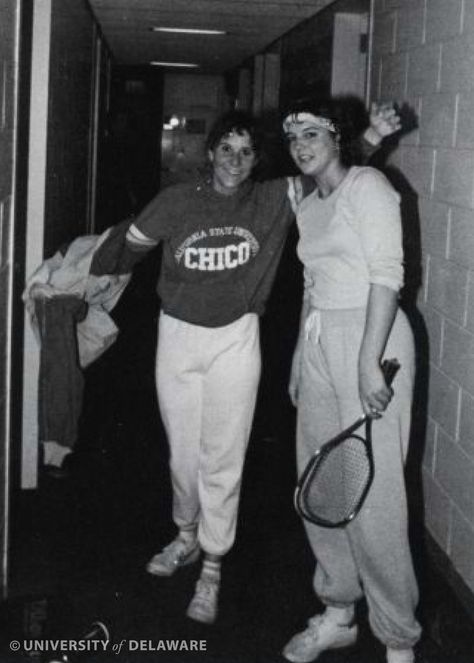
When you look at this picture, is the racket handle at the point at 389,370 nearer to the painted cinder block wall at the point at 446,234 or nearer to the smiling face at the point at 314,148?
the smiling face at the point at 314,148

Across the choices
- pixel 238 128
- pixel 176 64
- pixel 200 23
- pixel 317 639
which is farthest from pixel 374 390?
pixel 176 64

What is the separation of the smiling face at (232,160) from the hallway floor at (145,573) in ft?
4.34

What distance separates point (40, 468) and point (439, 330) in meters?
1.82

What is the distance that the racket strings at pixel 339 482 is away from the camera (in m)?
2.28

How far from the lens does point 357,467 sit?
231cm

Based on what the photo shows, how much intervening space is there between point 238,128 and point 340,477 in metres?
1.10

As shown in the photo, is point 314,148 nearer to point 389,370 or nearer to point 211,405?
point 389,370

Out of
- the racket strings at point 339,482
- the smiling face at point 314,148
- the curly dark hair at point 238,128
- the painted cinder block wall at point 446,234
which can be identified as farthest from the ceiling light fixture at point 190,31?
the racket strings at point 339,482

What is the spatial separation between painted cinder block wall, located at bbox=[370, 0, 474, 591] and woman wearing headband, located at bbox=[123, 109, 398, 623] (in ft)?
2.00

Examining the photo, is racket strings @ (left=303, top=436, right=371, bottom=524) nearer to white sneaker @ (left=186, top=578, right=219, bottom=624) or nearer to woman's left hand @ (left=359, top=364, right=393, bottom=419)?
woman's left hand @ (left=359, top=364, right=393, bottom=419)

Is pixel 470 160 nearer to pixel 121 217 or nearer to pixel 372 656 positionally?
pixel 372 656

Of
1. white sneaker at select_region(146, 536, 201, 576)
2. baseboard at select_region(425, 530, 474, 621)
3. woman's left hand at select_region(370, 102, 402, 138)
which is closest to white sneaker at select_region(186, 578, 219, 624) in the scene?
white sneaker at select_region(146, 536, 201, 576)

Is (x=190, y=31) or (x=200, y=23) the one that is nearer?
(x=200, y=23)

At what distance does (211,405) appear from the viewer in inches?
109
